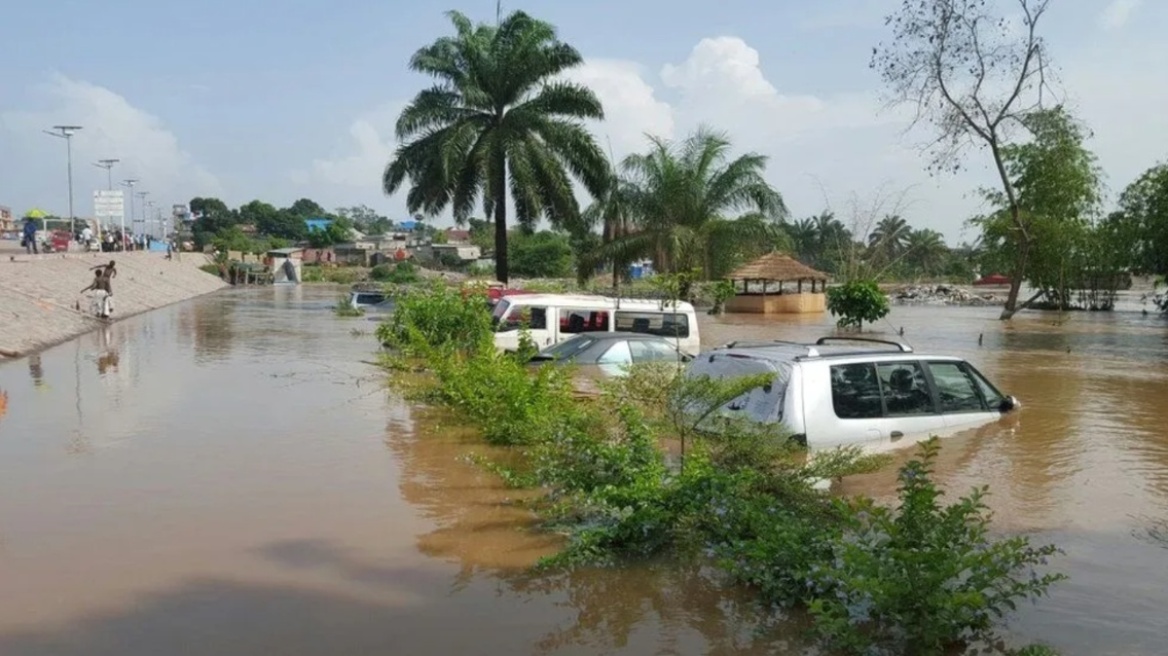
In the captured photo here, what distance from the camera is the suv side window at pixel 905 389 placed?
867cm

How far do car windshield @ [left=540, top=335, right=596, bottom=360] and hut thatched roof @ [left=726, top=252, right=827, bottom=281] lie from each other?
2765cm

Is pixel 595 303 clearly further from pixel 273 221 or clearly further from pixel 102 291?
pixel 273 221

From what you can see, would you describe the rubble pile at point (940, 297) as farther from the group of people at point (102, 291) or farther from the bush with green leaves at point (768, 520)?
the bush with green leaves at point (768, 520)

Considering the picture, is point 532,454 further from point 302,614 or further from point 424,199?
point 424,199

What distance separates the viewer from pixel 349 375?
1694 centimetres

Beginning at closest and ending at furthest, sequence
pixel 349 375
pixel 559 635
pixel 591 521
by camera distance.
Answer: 1. pixel 559 635
2. pixel 591 521
3. pixel 349 375

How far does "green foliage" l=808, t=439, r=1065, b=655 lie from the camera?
184 inches

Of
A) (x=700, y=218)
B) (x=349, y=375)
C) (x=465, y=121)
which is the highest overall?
(x=465, y=121)

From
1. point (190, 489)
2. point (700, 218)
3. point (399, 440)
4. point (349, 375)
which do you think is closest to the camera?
point (190, 489)

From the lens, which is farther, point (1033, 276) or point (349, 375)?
point (1033, 276)

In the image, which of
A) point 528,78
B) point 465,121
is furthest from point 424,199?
point 528,78

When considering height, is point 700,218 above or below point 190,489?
above

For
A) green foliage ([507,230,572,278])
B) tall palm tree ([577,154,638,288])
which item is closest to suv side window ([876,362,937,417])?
tall palm tree ([577,154,638,288])

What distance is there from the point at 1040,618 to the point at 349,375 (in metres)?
13.1
